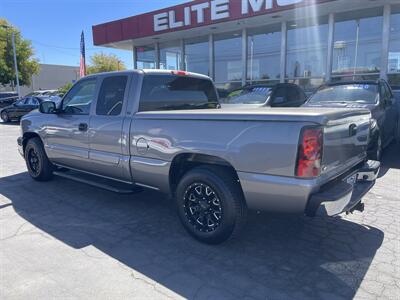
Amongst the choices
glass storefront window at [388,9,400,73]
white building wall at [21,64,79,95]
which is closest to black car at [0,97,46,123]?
glass storefront window at [388,9,400,73]

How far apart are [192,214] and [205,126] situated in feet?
3.40

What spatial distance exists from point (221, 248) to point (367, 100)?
17.4 ft

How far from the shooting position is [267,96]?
8852 millimetres

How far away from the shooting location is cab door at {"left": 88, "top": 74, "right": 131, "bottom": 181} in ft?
14.3

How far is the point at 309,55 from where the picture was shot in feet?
43.0

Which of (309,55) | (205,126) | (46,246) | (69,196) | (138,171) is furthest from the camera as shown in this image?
(309,55)

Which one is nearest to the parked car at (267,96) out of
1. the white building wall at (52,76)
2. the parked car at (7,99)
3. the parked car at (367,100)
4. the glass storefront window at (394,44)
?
the parked car at (367,100)

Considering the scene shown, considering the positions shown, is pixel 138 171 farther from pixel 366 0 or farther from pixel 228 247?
pixel 366 0

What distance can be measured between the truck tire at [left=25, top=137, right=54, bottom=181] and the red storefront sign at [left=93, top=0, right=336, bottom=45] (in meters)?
8.86

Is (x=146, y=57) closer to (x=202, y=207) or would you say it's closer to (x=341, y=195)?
(x=202, y=207)

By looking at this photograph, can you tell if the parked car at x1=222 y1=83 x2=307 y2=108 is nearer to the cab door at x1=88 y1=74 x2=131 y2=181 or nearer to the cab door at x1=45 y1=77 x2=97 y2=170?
the cab door at x1=45 y1=77 x2=97 y2=170

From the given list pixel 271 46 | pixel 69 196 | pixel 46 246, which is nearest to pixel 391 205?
pixel 46 246

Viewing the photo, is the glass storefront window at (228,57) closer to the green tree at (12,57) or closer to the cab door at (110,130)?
the cab door at (110,130)

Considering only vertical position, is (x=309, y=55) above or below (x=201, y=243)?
above
